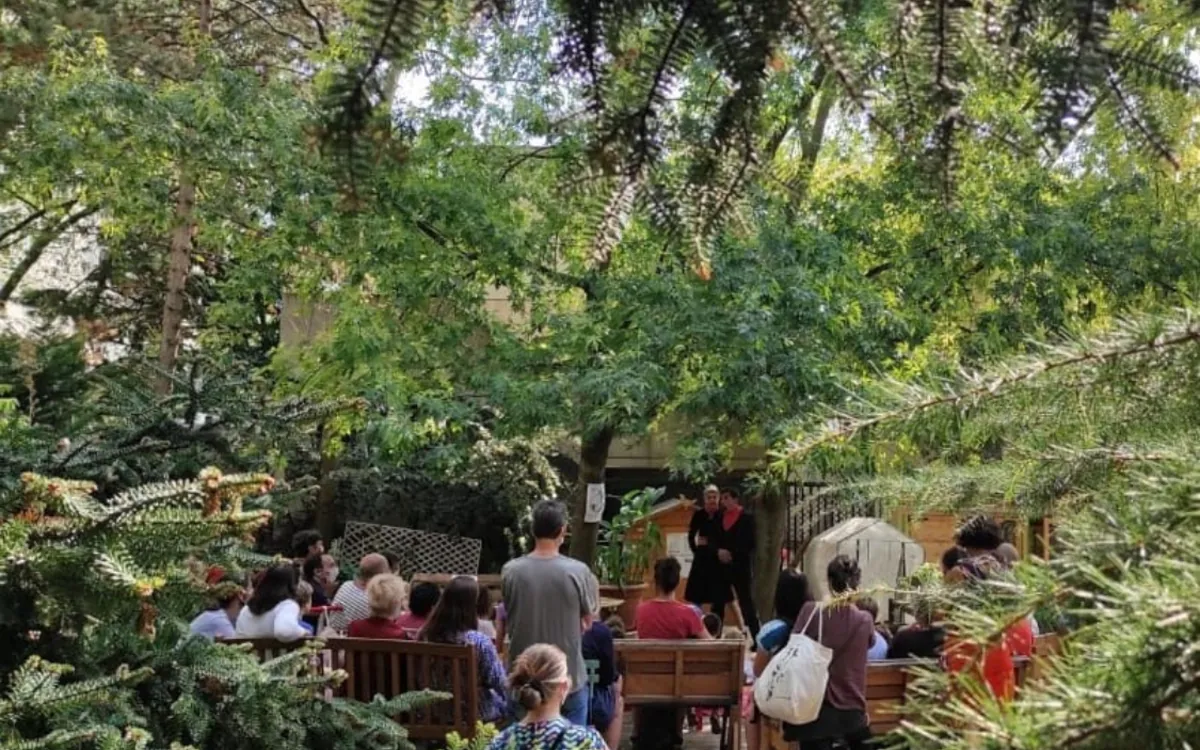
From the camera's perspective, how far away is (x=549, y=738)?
4.37 meters

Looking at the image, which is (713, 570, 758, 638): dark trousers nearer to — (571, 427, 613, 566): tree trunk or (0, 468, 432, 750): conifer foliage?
(571, 427, 613, 566): tree trunk

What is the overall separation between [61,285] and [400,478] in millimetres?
6463

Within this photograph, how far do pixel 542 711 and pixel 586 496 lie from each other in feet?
23.0

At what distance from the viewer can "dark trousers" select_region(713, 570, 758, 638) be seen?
36.1 ft

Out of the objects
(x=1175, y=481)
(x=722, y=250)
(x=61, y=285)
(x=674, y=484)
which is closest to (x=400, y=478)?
(x=674, y=484)

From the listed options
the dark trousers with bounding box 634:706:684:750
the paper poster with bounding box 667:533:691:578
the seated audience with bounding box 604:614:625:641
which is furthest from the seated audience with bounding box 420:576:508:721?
the paper poster with bounding box 667:533:691:578

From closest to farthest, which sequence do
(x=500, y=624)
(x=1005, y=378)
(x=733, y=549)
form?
(x=1005, y=378) → (x=500, y=624) → (x=733, y=549)

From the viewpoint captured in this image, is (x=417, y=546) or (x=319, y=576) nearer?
(x=319, y=576)

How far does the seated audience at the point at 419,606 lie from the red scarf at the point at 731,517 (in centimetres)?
469

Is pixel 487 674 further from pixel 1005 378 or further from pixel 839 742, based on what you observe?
pixel 1005 378

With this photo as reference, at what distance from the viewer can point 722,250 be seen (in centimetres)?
922

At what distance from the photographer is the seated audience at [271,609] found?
6191 millimetres

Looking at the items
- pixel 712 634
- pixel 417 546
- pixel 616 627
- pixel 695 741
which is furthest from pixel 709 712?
pixel 417 546

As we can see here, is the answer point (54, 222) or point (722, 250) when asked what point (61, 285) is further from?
point (722, 250)
